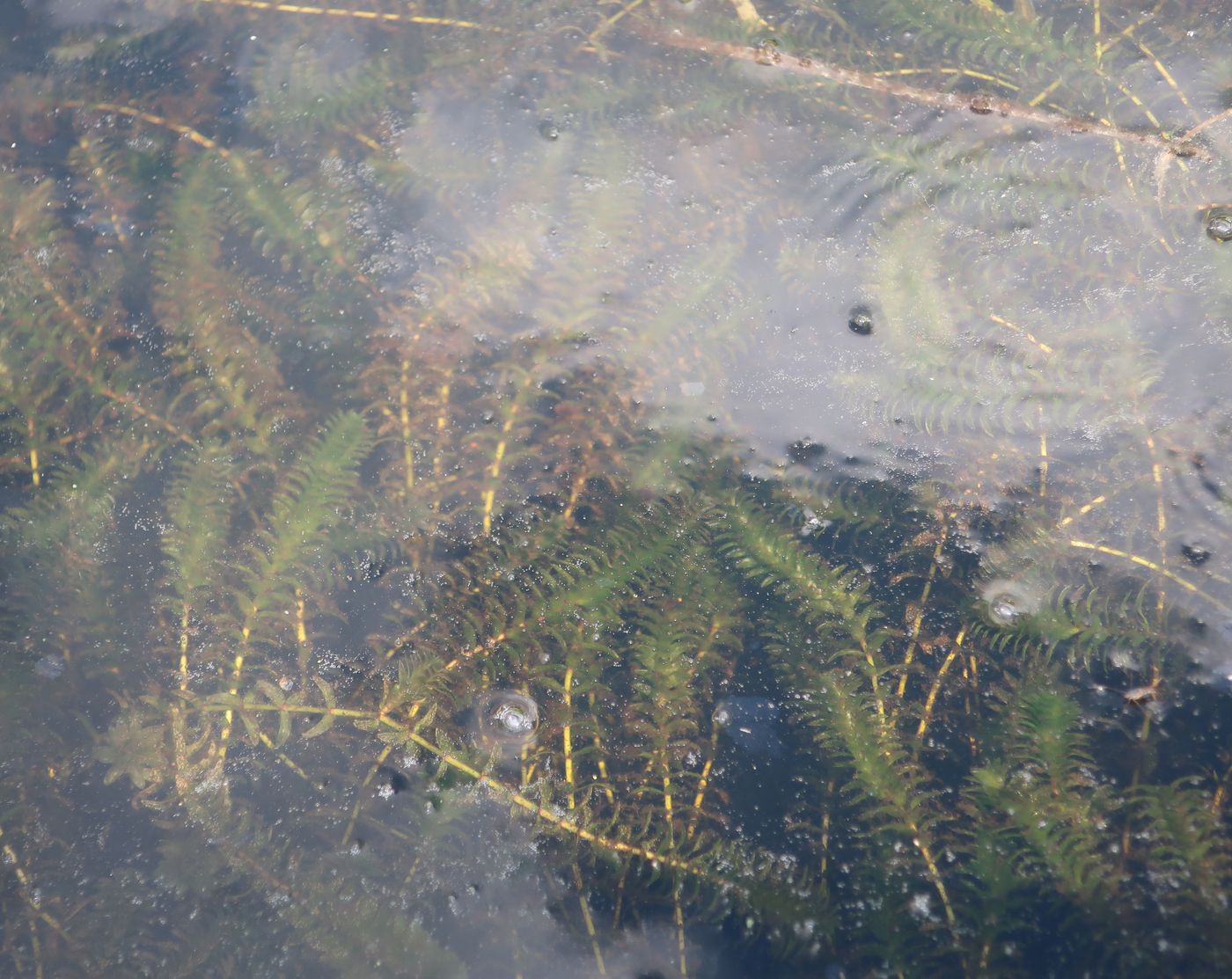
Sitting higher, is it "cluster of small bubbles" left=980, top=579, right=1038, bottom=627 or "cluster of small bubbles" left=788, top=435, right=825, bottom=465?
"cluster of small bubbles" left=788, top=435, right=825, bottom=465

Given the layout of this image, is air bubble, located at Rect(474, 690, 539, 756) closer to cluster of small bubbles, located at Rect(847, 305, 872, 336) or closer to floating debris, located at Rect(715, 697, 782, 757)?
floating debris, located at Rect(715, 697, 782, 757)

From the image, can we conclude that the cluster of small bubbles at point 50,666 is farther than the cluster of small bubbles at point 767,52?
No

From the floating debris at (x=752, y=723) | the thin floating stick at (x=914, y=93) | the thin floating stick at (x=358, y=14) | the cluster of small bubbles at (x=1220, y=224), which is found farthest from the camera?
the thin floating stick at (x=358, y=14)

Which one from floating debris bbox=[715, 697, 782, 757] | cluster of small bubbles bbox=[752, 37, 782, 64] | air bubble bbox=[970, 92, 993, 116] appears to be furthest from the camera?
cluster of small bubbles bbox=[752, 37, 782, 64]

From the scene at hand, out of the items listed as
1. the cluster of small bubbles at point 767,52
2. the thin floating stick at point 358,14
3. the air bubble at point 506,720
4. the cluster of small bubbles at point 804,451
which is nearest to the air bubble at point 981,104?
the cluster of small bubbles at point 767,52

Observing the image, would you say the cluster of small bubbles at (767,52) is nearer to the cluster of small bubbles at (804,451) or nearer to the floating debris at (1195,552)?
the cluster of small bubbles at (804,451)

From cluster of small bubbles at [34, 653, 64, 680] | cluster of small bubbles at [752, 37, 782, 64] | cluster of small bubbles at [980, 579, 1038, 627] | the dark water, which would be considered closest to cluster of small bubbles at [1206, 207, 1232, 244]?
the dark water

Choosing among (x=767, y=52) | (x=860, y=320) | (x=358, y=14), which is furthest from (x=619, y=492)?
(x=358, y=14)

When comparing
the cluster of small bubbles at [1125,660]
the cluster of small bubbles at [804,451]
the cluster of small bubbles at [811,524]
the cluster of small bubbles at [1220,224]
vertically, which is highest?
the cluster of small bubbles at [1220,224]
